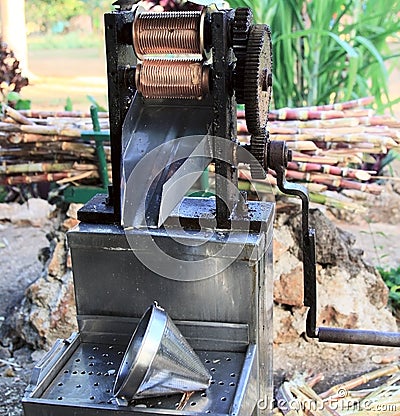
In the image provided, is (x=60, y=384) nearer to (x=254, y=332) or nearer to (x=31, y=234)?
(x=254, y=332)

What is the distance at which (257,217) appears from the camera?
4.99 feet

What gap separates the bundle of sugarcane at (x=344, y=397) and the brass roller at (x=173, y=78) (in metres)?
1.46

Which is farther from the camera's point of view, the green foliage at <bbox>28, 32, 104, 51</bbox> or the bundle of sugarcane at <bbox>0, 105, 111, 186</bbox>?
the green foliage at <bbox>28, 32, 104, 51</bbox>

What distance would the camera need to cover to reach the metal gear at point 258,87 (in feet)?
4.46

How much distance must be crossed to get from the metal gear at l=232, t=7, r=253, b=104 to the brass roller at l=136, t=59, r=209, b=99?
2.8 inches

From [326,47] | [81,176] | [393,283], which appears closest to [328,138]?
[393,283]

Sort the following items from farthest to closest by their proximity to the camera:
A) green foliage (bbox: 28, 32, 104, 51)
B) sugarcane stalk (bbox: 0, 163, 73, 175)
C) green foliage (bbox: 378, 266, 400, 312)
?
green foliage (bbox: 28, 32, 104, 51), sugarcane stalk (bbox: 0, 163, 73, 175), green foliage (bbox: 378, 266, 400, 312)

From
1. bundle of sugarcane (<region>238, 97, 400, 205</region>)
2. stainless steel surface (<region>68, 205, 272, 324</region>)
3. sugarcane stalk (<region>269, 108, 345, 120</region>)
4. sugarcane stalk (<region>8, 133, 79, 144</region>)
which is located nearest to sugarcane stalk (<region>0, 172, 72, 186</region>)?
sugarcane stalk (<region>8, 133, 79, 144</region>)

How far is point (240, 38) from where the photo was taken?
4.54ft

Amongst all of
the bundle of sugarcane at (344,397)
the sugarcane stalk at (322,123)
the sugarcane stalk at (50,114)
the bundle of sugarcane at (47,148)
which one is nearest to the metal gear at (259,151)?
the bundle of sugarcane at (344,397)

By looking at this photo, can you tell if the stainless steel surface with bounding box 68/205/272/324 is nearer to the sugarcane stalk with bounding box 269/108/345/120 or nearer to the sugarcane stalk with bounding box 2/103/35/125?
the sugarcane stalk with bounding box 269/108/345/120

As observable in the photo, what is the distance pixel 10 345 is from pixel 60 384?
5.98 ft

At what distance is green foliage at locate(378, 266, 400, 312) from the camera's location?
10.9ft

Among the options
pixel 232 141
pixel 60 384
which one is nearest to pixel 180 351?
pixel 60 384
